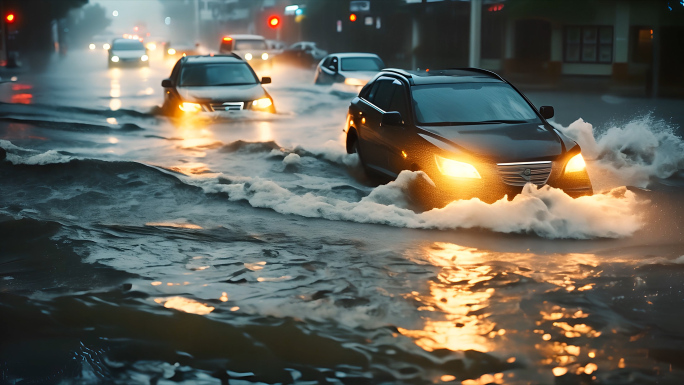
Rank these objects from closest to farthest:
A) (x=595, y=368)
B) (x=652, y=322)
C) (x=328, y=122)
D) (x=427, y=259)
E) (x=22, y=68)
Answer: (x=595, y=368) → (x=652, y=322) → (x=427, y=259) → (x=328, y=122) → (x=22, y=68)

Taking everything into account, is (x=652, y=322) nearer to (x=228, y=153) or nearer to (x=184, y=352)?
(x=184, y=352)

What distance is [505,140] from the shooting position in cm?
866

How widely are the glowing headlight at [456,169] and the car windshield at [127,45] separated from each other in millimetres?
39954

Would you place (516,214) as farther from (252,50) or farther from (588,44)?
(252,50)

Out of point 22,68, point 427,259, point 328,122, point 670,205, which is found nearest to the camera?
point 427,259

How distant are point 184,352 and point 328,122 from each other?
1462 centimetres

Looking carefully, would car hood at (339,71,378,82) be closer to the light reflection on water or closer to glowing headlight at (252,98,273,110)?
glowing headlight at (252,98,273,110)

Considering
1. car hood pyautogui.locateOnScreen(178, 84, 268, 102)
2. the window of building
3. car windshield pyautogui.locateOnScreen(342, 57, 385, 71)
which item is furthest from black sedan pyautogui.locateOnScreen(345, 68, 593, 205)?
the window of building

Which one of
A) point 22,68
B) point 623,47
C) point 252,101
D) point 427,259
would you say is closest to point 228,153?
point 252,101

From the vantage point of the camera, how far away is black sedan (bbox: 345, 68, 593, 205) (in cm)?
833

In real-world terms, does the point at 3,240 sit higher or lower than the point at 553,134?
lower

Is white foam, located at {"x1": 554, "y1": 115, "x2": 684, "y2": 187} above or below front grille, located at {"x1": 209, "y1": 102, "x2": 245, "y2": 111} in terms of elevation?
below

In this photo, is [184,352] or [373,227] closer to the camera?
[184,352]

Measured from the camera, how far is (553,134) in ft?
29.2
